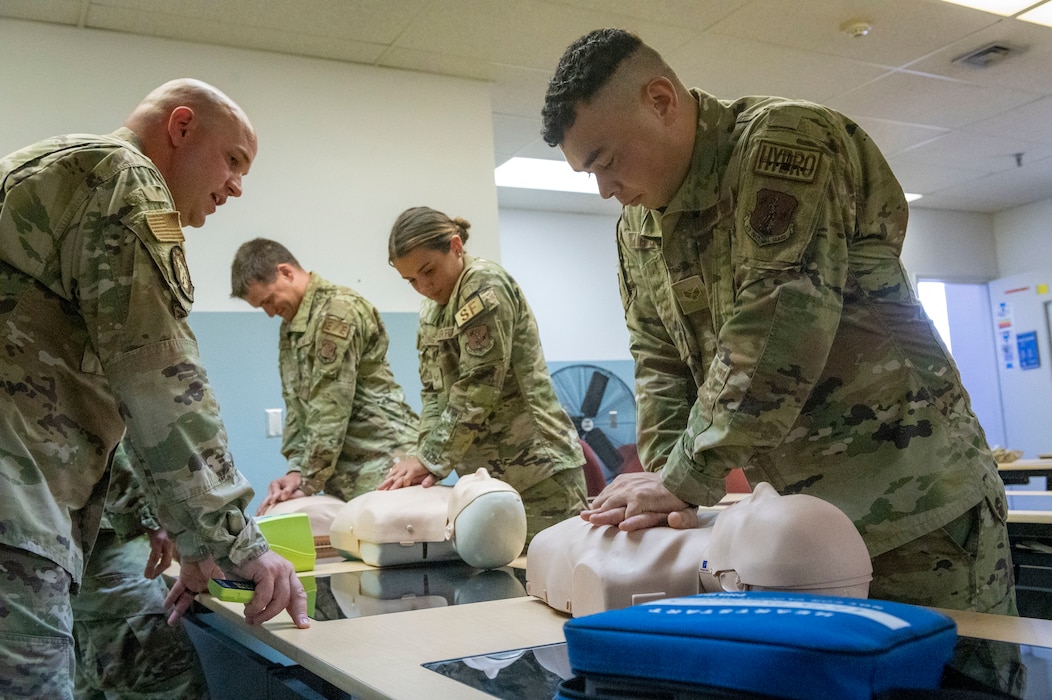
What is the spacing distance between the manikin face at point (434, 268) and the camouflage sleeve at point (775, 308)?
4.89ft

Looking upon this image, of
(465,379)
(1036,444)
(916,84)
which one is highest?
(916,84)

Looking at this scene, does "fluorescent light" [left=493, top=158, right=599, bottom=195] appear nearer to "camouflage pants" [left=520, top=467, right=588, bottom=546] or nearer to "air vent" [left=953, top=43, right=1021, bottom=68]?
"air vent" [left=953, top=43, right=1021, bottom=68]

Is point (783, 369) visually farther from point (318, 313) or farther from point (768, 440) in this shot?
point (318, 313)

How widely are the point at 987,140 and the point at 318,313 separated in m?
4.90

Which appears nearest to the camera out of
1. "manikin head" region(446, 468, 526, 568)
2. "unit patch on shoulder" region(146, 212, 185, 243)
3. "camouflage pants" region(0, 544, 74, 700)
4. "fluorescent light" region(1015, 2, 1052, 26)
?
"camouflage pants" region(0, 544, 74, 700)

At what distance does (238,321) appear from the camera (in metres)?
3.92

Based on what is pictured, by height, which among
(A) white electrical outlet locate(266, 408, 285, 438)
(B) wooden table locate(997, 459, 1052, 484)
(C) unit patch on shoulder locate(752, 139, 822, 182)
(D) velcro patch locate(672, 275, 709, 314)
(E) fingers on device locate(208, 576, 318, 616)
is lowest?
(B) wooden table locate(997, 459, 1052, 484)

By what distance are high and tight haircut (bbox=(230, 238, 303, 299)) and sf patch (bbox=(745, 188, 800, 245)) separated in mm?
2271

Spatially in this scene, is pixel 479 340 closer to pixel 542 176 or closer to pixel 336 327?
pixel 336 327

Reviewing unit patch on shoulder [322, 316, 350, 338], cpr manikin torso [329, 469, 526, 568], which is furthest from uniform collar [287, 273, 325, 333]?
cpr manikin torso [329, 469, 526, 568]

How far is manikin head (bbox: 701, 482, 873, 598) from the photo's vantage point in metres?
0.88

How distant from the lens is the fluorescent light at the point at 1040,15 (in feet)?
13.6

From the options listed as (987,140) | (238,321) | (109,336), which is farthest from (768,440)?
(987,140)

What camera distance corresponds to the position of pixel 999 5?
410cm
